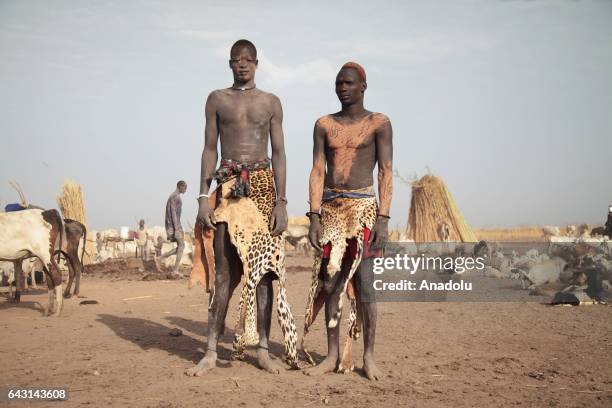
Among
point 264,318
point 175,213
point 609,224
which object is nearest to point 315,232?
point 264,318

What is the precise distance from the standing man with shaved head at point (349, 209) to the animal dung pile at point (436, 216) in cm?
1166

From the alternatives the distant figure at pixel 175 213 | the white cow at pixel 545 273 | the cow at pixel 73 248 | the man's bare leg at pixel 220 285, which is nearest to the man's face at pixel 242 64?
the man's bare leg at pixel 220 285

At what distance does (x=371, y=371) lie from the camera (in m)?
4.61

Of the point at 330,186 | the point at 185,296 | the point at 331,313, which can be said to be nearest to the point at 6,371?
the point at 331,313

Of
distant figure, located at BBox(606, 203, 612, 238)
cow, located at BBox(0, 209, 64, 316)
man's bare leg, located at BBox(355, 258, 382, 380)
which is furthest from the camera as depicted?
distant figure, located at BBox(606, 203, 612, 238)

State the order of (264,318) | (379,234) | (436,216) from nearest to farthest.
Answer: (379,234)
(264,318)
(436,216)

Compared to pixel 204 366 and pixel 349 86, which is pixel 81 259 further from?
pixel 349 86

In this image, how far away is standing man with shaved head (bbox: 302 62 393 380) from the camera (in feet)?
15.6

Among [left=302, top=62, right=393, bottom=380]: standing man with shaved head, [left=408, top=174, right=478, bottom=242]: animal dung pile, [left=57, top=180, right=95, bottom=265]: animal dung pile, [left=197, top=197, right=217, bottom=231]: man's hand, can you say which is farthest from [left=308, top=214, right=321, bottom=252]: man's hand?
[left=57, top=180, right=95, bottom=265]: animal dung pile

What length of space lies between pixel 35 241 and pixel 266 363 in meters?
5.09

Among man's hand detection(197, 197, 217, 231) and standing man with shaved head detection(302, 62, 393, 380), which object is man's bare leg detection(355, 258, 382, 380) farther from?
man's hand detection(197, 197, 217, 231)

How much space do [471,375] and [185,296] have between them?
6986mm

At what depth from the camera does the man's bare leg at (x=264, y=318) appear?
484 centimetres

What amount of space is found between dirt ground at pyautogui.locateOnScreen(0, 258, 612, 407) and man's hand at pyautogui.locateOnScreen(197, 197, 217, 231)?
3.91 feet
